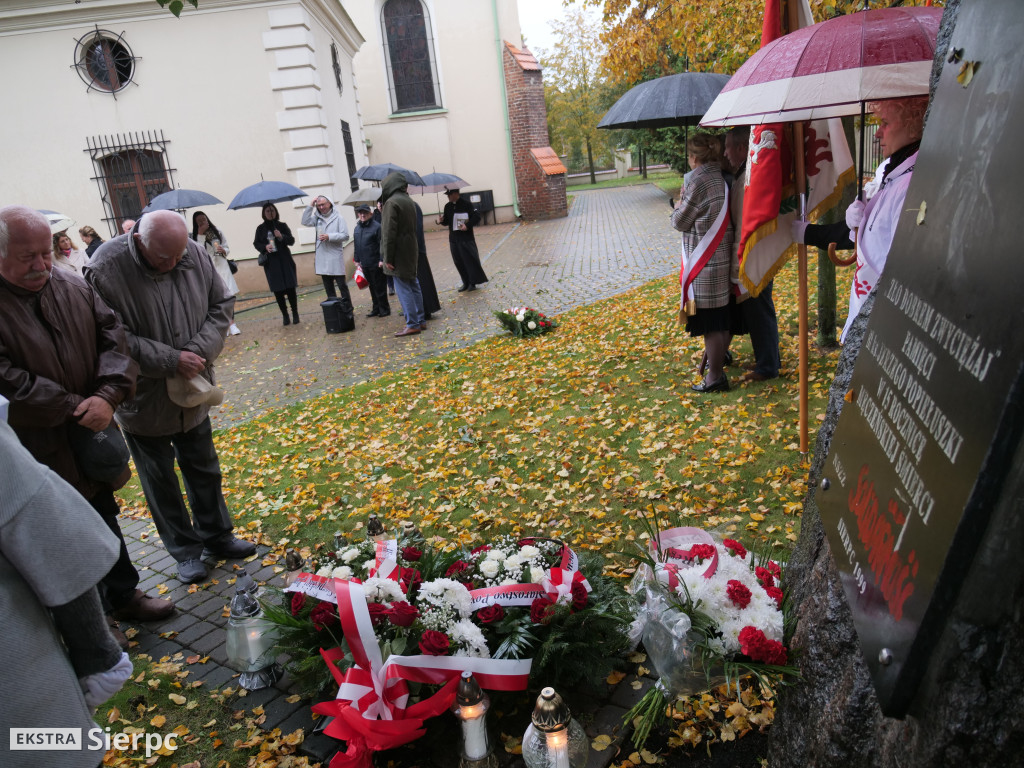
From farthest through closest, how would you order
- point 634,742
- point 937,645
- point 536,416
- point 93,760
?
point 536,416, point 634,742, point 93,760, point 937,645

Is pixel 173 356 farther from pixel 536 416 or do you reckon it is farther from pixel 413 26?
pixel 413 26

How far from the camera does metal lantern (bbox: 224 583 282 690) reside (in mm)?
3375

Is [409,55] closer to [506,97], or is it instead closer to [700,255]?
[506,97]

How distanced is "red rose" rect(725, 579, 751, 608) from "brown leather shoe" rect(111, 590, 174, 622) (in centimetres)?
318

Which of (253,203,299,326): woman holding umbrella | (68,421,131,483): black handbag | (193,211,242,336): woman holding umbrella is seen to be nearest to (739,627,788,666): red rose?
(68,421,131,483): black handbag

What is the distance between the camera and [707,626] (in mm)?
2688

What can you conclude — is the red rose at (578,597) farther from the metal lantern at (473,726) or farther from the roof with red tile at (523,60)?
the roof with red tile at (523,60)

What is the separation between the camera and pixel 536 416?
21.1 ft

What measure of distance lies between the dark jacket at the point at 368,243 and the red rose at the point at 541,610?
944 cm

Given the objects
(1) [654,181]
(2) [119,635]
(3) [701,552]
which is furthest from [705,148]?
(1) [654,181]

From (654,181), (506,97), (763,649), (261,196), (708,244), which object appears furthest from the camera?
(654,181)

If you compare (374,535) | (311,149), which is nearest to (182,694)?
(374,535)

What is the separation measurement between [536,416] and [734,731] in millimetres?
3917

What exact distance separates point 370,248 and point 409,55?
14481mm
